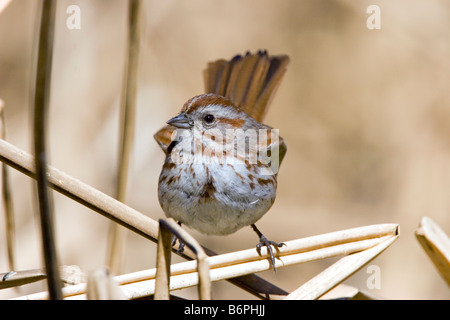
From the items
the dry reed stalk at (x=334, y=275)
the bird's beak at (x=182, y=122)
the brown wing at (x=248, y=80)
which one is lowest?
the dry reed stalk at (x=334, y=275)

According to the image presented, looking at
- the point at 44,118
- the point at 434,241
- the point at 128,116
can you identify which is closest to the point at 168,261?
the point at 44,118

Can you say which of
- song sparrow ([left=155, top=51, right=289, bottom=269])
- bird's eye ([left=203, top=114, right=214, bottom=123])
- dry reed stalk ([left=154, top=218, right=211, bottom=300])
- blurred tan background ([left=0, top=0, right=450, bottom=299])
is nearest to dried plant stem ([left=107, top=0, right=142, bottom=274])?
song sparrow ([left=155, top=51, right=289, bottom=269])

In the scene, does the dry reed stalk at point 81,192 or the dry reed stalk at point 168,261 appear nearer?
the dry reed stalk at point 168,261

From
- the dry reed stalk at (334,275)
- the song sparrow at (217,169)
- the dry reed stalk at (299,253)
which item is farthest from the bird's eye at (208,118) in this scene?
the dry reed stalk at (334,275)

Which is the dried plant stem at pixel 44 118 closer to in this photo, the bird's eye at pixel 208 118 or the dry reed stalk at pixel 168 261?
the dry reed stalk at pixel 168 261

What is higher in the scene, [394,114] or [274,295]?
[394,114]

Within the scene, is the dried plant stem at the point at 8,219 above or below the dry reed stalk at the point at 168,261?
above
